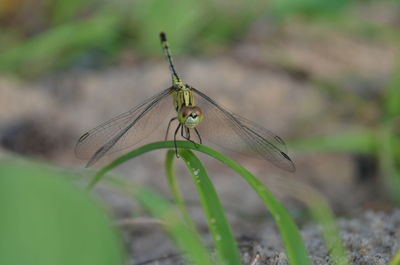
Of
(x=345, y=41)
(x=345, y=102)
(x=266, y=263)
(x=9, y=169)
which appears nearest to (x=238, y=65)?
(x=345, y=102)

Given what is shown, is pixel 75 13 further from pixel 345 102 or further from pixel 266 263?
pixel 266 263

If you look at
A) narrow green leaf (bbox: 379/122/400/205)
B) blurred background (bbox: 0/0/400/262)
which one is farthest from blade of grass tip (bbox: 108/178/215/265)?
narrow green leaf (bbox: 379/122/400/205)

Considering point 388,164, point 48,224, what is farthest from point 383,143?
point 48,224

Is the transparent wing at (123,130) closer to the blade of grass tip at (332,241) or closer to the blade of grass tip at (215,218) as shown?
the blade of grass tip at (215,218)

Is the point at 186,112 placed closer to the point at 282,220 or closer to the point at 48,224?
the point at 282,220

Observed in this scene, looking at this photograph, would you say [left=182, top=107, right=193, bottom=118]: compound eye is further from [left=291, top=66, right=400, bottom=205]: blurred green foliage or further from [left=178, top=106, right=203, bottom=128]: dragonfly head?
[left=291, top=66, right=400, bottom=205]: blurred green foliage

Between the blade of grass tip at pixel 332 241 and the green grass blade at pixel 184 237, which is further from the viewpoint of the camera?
the blade of grass tip at pixel 332 241

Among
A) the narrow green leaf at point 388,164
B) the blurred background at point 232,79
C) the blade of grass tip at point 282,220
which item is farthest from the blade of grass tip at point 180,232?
the narrow green leaf at point 388,164

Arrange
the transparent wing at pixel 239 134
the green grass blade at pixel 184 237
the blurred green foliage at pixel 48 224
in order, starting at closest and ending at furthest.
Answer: the blurred green foliage at pixel 48 224 < the green grass blade at pixel 184 237 < the transparent wing at pixel 239 134
